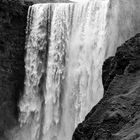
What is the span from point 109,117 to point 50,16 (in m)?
17.1

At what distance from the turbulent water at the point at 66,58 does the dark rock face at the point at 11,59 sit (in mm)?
536

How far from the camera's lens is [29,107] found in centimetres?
2408

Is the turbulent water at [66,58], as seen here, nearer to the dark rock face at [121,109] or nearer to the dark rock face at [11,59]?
the dark rock face at [11,59]

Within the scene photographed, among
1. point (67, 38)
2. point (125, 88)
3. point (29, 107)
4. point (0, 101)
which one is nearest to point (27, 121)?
point (29, 107)

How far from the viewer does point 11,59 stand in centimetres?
2381

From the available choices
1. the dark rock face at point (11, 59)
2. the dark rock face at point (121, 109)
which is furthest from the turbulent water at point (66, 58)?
the dark rock face at point (121, 109)

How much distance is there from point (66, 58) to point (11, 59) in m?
Result: 4.36

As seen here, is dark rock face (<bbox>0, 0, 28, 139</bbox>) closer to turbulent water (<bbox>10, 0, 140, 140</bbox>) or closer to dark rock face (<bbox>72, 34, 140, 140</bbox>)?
turbulent water (<bbox>10, 0, 140, 140</bbox>)

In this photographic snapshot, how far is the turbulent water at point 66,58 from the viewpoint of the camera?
19734 mm

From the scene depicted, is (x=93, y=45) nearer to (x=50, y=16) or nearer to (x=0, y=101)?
(x=50, y=16)

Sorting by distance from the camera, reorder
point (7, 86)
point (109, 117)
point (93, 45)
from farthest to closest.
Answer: point (7, 86) < point (93, 45) < point (109, 117)

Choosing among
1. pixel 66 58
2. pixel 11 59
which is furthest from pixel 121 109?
pixel 11 59

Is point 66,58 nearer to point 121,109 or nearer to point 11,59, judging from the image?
point 11,59

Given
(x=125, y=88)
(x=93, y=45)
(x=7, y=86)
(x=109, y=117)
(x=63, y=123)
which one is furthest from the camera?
(x=7, y=86)
